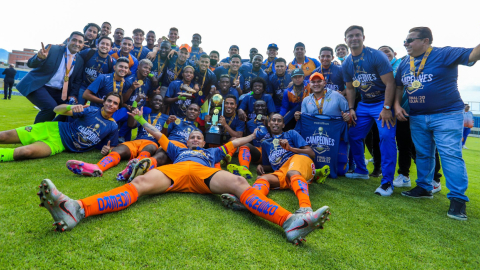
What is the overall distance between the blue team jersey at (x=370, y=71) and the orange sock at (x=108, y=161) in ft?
15.7

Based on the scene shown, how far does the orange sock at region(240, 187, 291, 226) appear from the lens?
236 centimetres

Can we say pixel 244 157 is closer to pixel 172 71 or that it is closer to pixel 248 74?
pixel 248 74

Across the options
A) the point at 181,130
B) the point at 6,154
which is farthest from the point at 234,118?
the point at 6,154

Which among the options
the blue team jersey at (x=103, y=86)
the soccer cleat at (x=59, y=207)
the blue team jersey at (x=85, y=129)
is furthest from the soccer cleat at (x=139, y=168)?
the blue team jersey at (x=103, y=86)

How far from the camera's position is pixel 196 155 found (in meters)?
3.62

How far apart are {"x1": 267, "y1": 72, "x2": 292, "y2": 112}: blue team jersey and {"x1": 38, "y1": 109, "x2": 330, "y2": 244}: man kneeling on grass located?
9.94ft

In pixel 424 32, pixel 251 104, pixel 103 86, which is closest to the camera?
pixel 424 32

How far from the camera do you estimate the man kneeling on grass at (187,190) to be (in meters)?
1.97

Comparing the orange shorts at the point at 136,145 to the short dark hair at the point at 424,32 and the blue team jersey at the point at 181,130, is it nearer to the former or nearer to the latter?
the blue team jersey at the point at 181,130

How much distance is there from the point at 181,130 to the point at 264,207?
3.26m

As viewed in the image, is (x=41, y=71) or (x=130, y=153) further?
(x=41, y=71)

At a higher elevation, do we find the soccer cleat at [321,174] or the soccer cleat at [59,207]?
the soccer cleat at [59,207]

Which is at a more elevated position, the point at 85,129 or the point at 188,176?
the point at 85,129

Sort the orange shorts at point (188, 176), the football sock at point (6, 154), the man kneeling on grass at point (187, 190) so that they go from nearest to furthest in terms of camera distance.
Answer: the man kneeling on grass at point (187, 190) → the orange shorts at point (188, 176) → the football sock at point (6, 154)
